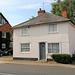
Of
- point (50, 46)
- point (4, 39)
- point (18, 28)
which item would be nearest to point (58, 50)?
point (50, 46)

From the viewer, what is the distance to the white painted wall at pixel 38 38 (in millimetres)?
15711

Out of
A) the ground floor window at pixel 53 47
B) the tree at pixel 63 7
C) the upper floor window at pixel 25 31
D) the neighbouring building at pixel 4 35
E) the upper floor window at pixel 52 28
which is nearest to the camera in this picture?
the ground floor window at pixel 53 47

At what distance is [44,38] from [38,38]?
3.04 ft

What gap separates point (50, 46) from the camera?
16.5 meters

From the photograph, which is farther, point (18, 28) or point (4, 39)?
point (4, 39)

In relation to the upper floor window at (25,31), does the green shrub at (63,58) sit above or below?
below

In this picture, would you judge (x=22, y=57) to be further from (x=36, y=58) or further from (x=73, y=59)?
(x=73, y=59)

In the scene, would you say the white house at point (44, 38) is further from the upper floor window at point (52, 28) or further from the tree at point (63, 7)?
the tree at point (63, 7)

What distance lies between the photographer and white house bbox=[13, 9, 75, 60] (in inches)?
622

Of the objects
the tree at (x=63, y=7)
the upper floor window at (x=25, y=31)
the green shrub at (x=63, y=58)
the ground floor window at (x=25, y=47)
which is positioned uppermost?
the tree at (x=63, y=7)

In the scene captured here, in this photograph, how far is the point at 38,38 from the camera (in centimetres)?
1736

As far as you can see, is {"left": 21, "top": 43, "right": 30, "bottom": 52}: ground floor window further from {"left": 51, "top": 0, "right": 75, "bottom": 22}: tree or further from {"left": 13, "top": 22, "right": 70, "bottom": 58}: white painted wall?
{"left": 51, "top": 0, "right": 75, "bottom": 22}: tree

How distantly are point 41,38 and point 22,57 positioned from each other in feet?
13.7

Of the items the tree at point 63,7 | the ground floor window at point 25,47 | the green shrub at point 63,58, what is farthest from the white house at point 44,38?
the tree at point 63,7
